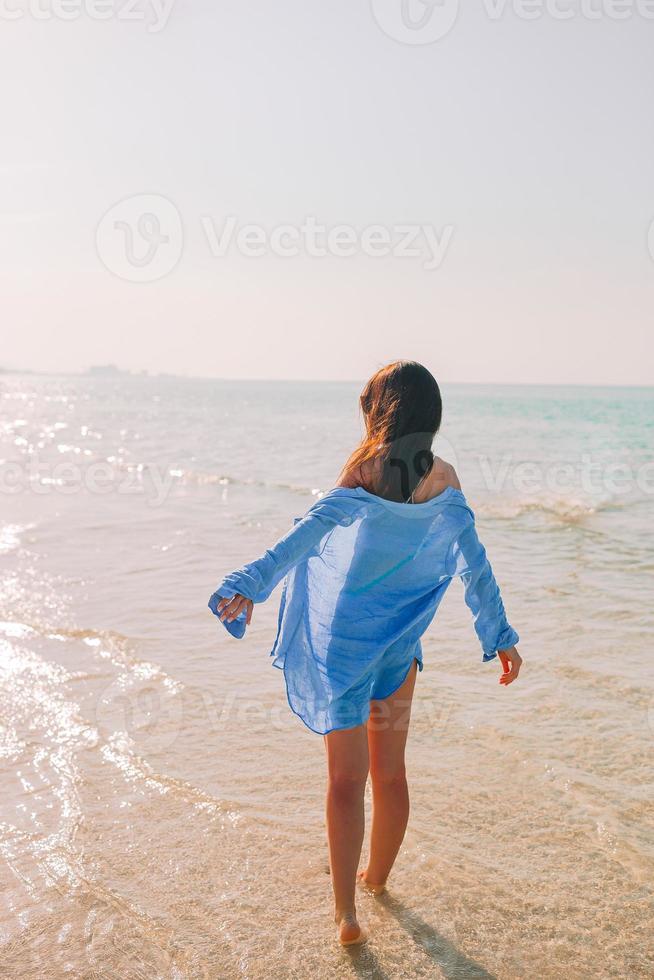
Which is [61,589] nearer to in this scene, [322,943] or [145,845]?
[145,845]

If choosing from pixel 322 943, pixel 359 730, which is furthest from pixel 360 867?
pixel 359 730

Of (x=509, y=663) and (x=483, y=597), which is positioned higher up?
(x=483, y=597)

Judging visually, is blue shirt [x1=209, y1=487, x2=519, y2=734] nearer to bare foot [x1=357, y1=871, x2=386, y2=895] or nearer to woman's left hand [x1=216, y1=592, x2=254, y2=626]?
woman's left hand [x1=216, y1=592, x2=254, y2=626]

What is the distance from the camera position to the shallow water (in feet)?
10.0

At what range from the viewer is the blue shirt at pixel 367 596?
292cm

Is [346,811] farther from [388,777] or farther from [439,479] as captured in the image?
[439,479]

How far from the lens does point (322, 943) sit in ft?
10.1

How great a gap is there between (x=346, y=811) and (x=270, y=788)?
1317mm

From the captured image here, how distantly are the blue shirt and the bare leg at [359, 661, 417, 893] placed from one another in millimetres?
79

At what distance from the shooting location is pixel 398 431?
9.34 ft

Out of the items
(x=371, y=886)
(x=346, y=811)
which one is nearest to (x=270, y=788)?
(x=371, y=886)

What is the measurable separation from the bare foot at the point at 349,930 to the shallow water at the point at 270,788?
50mm

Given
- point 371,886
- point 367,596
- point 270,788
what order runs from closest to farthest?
point 367,596
point 371,886
point 270,788

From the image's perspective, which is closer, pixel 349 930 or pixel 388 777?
pixel 349 930
